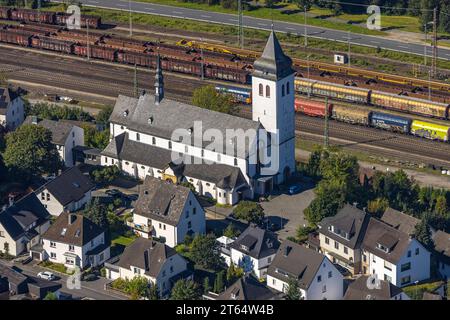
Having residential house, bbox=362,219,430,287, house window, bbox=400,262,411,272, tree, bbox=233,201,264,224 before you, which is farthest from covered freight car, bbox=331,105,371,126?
house window, bbox=400,262,411,272

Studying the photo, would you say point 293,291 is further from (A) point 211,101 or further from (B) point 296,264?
(A) point 211,101

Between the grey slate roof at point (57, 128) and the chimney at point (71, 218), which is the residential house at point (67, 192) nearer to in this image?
the chimney at point (71, 218)

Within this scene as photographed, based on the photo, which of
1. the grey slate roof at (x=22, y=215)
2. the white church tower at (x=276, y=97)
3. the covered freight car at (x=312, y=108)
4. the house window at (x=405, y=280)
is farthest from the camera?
the covered freight car at (x=312, y=108)

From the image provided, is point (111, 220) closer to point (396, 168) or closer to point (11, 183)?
point (11, 183)

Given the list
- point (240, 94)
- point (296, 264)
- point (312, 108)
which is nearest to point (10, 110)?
point (240, 94)

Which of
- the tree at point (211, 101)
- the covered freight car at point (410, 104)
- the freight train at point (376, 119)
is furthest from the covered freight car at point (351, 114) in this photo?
the tree at point (211, 101)

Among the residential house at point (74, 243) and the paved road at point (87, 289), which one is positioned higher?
the residential house at point (74, 243)

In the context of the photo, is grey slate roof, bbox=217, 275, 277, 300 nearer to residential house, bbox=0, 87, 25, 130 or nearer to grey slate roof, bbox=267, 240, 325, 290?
grey slate roof, bbox=267, 240, 325, 290
